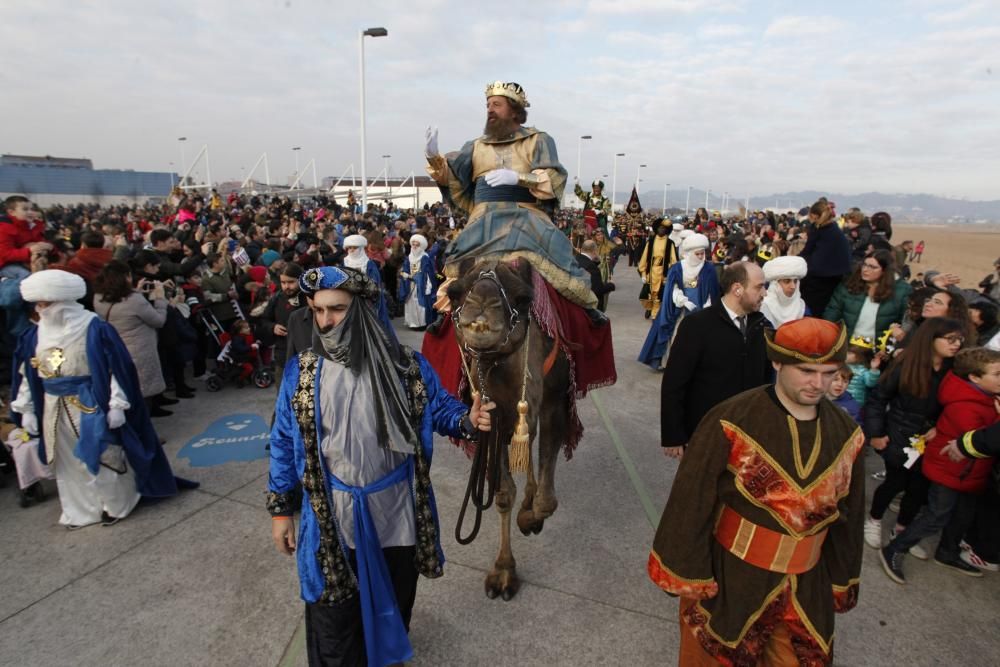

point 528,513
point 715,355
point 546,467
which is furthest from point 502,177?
point 528,513

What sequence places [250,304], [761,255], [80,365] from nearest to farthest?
[80,365] → [250,304] → [761,255]

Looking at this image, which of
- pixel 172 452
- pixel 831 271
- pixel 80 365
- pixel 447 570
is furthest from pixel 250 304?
pixel 831 271

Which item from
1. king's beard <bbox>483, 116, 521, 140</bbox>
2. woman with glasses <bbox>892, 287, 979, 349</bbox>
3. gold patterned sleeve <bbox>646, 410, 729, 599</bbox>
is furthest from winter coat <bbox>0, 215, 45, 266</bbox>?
woman with glasses <bbox>892, 287, 979, 349</bbox>

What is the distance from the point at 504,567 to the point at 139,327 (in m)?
4.74

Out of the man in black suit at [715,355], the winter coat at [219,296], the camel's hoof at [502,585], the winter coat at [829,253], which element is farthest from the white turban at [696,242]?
the winter coat at [219,296]

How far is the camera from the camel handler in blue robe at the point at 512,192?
427cm

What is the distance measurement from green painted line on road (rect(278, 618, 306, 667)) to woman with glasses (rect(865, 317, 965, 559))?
4.17 metres

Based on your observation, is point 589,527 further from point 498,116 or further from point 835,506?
point 498,116

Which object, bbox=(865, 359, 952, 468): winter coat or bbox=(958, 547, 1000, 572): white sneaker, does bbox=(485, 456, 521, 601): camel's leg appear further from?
bbox=(958, 547, 1000, 572): white sneaker

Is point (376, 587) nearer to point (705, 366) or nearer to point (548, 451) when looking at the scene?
point (548, 451)

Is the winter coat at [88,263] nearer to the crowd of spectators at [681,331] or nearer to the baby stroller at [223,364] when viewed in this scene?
the crowd of spectators at [681,331]

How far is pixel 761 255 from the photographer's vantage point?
11.3m

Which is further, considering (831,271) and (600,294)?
(600,294)

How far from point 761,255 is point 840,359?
10367 mm
